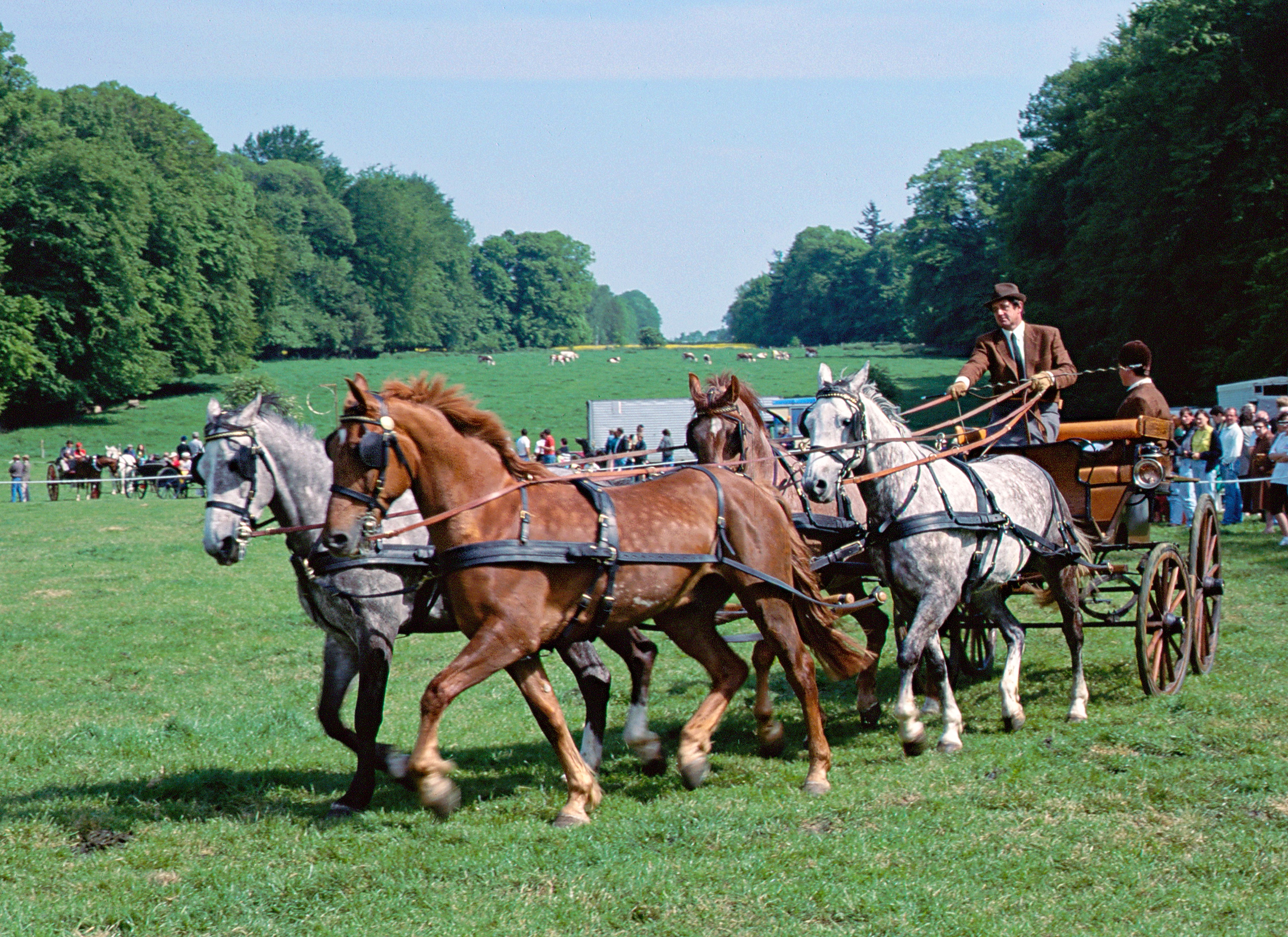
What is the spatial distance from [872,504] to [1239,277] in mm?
34484

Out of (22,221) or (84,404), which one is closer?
(22,221)

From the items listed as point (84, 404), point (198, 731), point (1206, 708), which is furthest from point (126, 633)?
point (84, 404)

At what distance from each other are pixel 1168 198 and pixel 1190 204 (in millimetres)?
1906

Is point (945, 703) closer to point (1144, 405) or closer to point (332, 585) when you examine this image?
point (1144, 405)

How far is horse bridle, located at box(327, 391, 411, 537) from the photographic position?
643cm

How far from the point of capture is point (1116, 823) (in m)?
6.42

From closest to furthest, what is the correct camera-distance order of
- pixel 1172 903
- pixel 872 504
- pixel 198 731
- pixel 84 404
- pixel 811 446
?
pixel 1172 903
pixel 811 446
pixel 872 504
pixel 198 731
pixel 84 404

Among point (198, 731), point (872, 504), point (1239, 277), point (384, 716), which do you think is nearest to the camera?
point (872, 504)

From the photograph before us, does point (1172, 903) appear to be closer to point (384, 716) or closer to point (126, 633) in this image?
point (384, 716)

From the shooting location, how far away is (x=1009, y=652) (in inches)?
346

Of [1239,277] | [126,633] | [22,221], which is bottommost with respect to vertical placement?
[126,633]

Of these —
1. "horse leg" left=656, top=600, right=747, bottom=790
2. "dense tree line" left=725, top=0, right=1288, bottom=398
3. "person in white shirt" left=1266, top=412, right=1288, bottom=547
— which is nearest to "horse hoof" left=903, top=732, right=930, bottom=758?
"horse leg" left=656, top=600, right=747, bottom=790

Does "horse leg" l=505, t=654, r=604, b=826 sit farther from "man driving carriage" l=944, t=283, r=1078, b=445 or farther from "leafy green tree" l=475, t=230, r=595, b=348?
"leafy green tree" l=475, t=230, r=595, b=348

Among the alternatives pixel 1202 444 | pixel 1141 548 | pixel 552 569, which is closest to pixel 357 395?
pixel 552 569
